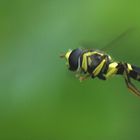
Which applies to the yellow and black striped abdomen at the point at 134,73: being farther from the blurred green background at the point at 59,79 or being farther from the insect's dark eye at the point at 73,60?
the blurred green background at the point at 59,79

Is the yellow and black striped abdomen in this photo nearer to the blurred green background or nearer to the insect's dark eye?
the insect's dark eye

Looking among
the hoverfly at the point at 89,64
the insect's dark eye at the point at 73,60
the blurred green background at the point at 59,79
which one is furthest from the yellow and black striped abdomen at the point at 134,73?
the blurred green background at the point at 59,79

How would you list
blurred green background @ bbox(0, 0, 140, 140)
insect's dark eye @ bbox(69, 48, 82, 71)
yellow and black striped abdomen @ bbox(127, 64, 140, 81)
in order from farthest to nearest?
blurred green background @ bbox(0, 0, 140, 140), yellow and black striped abdomen @ bbox(127, 64, 140, 81), insect's dark eye @ bbox(69, 48, 82, 71)

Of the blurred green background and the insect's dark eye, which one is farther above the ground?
the blurred green background

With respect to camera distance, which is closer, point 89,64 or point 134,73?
point 89,64

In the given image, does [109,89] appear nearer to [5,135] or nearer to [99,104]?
[99,104]

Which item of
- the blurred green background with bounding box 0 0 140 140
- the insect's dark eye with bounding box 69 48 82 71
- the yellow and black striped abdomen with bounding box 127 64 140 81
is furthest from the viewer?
the blurred green background with bounding box 0 0 140 140

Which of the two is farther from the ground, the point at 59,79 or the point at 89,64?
the point at 59,79

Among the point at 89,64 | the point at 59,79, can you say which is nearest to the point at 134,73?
the point at 89,64

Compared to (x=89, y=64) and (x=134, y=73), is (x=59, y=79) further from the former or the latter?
(x=89, y=64)

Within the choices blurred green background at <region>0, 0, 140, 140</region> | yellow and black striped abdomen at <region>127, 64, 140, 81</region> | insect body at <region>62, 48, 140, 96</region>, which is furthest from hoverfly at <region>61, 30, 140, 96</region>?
blurred green background at <region>0, 0, 140, 140</region>
